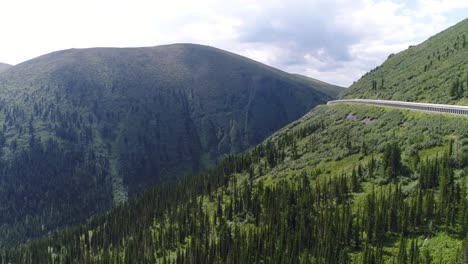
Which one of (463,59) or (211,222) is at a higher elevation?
(463,59)

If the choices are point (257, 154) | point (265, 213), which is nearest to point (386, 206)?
point (265, 213)

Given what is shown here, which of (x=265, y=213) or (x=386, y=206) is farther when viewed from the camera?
(x=265, y=213)

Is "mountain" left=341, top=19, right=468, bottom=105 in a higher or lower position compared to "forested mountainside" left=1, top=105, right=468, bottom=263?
higher

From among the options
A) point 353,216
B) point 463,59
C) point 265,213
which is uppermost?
point 463,59

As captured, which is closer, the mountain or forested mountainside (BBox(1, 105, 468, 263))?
forested mountainside (BBox(1, 105, 468, 263))

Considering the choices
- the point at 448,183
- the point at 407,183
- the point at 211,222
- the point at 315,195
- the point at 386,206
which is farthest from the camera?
the point at 211,222

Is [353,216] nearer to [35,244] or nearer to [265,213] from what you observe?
[265,213]
